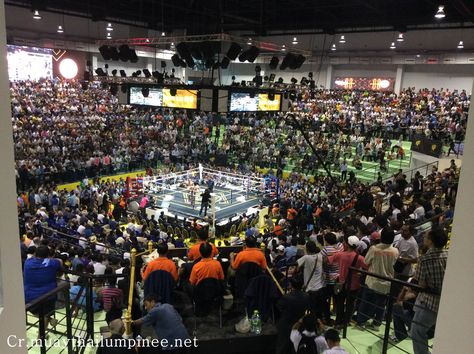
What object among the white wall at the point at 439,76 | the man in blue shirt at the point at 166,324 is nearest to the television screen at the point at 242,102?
the man in blue shirt at the point at 166,324

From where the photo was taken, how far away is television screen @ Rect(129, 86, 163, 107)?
14422mm

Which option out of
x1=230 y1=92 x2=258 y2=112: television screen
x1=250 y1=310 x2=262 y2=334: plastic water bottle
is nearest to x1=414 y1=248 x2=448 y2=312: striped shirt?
x1=250 y1=310 x2=262 y2=334: plastic water bottle

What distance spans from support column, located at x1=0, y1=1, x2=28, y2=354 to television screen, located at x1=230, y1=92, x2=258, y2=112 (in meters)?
12.1

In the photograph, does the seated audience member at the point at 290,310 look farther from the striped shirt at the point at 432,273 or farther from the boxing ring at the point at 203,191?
the boxing ring at the point at 203,191

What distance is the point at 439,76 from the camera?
31375mm

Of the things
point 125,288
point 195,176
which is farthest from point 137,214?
point 125,288

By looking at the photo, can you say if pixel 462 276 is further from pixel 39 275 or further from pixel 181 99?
pixel 181 99

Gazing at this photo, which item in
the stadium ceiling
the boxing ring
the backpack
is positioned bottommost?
the boxing ring

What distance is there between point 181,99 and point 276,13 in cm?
902

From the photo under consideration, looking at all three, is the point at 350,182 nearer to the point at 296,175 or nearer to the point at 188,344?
the point at 296,175

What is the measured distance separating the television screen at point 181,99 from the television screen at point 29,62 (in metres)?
17.0

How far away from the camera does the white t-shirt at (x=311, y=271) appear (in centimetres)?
568

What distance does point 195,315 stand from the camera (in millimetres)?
5918

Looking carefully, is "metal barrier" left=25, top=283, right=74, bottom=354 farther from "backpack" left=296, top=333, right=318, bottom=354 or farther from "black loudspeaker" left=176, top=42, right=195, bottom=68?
"black loudspeaker" left=176, top=42, right=195, bottom=68
